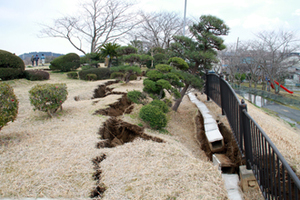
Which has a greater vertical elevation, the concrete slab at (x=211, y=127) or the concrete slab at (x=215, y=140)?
the concrete slab at (x=211, y=127)

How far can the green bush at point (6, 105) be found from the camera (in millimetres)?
3326

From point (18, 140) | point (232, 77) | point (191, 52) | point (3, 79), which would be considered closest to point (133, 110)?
point (191, 52)

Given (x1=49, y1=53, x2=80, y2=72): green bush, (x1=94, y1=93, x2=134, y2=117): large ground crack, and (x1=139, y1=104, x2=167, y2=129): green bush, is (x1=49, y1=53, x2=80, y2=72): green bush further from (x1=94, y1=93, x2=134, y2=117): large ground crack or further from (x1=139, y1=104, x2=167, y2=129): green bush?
(x1=139, y1=104, x2=167, y2=129): green bush

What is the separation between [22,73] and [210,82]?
9713 mm

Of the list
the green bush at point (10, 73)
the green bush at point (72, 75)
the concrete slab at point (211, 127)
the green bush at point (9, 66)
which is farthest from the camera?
the green bush at point (72, 75)

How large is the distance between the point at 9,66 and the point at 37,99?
7149mm

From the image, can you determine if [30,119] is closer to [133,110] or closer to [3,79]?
[133,110]

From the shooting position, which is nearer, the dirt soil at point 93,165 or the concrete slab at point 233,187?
the dirt soil at point 93,165

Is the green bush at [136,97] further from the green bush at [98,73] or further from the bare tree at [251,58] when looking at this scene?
the bare tree at [251,58]

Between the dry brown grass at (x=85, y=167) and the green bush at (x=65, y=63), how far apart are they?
11.4 meters

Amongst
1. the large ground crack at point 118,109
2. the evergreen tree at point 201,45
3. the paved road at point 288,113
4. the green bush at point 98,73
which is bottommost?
the paved road at point 288,113

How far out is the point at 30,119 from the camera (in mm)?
4797

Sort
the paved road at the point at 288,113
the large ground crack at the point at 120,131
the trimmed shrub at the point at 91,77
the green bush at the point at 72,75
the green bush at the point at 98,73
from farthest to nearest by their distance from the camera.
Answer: the green bush at the point at 72,75 → the green bush at the point at 98,73 → the trimmed shrub at the point at 91,77 → the paved road at the point at 288,113 → the large ground crack at the point at 120,131

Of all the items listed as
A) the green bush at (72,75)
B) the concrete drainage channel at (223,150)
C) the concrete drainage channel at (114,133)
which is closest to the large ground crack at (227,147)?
the concrete drainage channel at (223,150)
